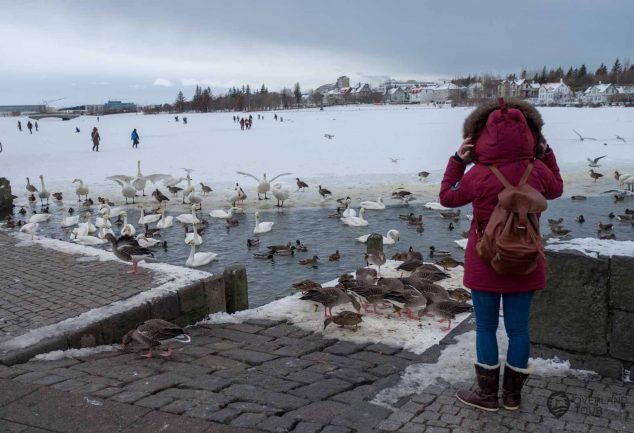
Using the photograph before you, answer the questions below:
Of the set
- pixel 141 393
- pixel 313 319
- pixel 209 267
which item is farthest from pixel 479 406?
pixel 209 267

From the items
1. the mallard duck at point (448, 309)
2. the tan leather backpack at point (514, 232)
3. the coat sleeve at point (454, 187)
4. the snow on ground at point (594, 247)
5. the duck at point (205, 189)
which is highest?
the coat sleeve at point (454, 187)

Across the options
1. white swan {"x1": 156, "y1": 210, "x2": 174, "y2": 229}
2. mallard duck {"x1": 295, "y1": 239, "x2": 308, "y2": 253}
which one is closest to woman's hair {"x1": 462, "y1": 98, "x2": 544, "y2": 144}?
mallard duck {"x1": 295, "y1": 239, "x2": 308, "y2": 253}

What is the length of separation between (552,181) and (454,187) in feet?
2.09

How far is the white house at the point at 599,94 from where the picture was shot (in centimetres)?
11538

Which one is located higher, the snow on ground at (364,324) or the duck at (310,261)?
the snow on ground at (364,324)

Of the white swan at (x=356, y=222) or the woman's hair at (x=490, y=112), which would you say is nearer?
the woman's hair at (x=490, y=112)

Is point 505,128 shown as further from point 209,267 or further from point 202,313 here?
point 209,267

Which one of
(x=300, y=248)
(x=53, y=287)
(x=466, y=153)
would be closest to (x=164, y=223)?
(x=300, y=248)

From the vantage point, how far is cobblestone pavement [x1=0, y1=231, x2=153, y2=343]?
21.0 ft

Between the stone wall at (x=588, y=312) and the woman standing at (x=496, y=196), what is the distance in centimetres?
87

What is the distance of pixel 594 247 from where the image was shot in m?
4.62

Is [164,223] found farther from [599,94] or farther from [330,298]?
[599,94]

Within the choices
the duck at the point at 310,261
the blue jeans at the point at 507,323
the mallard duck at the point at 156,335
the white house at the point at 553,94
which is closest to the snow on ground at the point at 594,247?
the blue jeans at the point at 507,323

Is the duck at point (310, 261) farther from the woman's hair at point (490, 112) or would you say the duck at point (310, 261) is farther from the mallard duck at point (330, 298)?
the woman's hair at point (490, 112)
